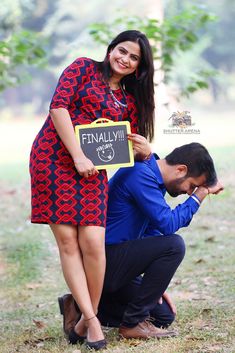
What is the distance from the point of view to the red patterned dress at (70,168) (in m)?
3.63

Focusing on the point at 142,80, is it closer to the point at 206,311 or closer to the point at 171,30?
the point at 206,311

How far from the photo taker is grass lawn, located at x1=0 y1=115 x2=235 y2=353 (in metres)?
3.80

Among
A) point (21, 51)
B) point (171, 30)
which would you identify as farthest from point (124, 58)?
point (171, 30)

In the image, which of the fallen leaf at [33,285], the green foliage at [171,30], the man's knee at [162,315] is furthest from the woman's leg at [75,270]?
the green foliage at [171,30]

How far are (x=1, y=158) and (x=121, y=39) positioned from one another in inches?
534

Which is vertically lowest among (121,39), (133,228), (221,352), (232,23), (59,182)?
(221,352)

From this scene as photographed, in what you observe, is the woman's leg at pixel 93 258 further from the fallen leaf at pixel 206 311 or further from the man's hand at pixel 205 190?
the fallen leaf at pixel 206 311

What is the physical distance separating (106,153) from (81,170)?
176 mm

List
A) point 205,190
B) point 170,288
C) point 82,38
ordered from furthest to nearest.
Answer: point 82,38 → point 170,288 → point 205,190

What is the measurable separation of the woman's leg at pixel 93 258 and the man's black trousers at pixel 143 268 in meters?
0.11

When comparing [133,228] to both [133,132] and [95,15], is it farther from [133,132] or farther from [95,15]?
[95,15]

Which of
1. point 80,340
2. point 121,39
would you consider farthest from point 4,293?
point 121,39

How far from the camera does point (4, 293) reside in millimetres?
5500

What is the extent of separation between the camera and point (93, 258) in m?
3.68
